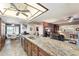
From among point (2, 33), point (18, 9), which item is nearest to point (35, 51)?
point (2, 33)

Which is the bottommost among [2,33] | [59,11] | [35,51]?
[35,51]

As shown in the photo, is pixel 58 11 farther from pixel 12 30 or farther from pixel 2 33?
pixel 2 33

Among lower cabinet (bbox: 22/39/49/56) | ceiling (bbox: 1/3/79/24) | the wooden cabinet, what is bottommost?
lower cabinet (bbox: 22/39/49/56)

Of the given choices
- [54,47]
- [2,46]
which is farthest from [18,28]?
[54,47]

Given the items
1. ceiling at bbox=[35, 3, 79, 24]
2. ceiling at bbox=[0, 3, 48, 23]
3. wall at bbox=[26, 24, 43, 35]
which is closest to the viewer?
ceiling at bbox=[35, 3, 79, 24]

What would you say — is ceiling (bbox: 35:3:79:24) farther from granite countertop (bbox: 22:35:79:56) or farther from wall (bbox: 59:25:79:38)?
granite countertop (bbox: 22:35:79:56)

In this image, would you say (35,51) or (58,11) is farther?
(35,51)

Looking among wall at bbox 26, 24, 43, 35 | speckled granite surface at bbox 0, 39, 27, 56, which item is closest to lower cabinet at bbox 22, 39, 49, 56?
speckled granite surface at bbox 0, 39, 27, 56

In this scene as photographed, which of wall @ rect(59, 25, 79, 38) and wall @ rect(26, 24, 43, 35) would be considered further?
wall @ rect(26, 24, 43, 35)

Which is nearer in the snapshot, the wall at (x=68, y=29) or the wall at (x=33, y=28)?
the wall at (x=68, y=29)

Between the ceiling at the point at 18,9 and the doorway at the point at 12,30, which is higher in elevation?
the ceiling at the point at 18,9

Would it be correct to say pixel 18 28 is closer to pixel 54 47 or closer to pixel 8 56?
pixel 8 56

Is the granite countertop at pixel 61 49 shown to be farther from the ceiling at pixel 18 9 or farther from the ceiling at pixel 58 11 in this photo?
the ceiling at pixel 18 9

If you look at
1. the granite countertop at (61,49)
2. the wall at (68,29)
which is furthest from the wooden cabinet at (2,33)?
the wall at (68,29)
